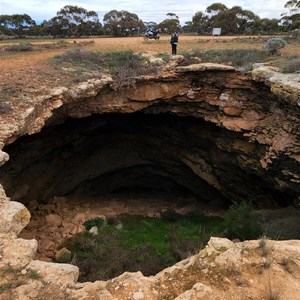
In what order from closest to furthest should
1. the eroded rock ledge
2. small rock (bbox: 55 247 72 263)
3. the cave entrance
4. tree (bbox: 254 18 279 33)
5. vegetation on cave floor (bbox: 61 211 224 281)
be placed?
the eroded rock ledge < vegetation on cave floor (bbox: 61 211 224 281) < small rock (bbox: 55 247 72 263) < the cave entrance < tree (bbox: 254 18 279 33)

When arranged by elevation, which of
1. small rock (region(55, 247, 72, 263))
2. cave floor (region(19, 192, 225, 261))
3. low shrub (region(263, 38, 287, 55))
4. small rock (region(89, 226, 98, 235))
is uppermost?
low shrub (region(263, 38, 287, 55))

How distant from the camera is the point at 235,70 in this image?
1191cm

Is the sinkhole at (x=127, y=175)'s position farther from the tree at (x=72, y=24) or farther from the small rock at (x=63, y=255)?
the tree at (x=72, y=24)

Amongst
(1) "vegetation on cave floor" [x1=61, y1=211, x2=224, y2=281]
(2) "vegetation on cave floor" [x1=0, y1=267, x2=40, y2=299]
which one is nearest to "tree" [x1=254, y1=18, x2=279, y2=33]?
(1) "vegetation on cave floor" [x1=61, y1=211, x2=224, y2=281]

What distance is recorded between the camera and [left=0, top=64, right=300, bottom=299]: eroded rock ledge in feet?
15.6

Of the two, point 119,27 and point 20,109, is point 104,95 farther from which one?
point 119,27

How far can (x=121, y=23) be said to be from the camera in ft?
102

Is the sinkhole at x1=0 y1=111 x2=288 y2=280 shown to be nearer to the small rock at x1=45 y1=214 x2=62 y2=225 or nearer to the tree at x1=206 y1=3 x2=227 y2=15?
the small rock at x1=45 y1=214 x2=62 y2=225

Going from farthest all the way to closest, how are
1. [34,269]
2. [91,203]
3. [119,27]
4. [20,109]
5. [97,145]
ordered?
[119,27] < [97,145] < [91,203] < [20,109] < [34,269]

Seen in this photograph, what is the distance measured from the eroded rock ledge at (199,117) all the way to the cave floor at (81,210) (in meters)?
2.86

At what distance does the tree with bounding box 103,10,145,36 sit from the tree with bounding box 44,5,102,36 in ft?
4.90

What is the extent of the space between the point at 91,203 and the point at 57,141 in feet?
12.0

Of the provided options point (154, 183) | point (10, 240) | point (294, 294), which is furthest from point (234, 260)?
point (154, 183)

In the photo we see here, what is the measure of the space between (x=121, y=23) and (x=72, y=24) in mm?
5003
